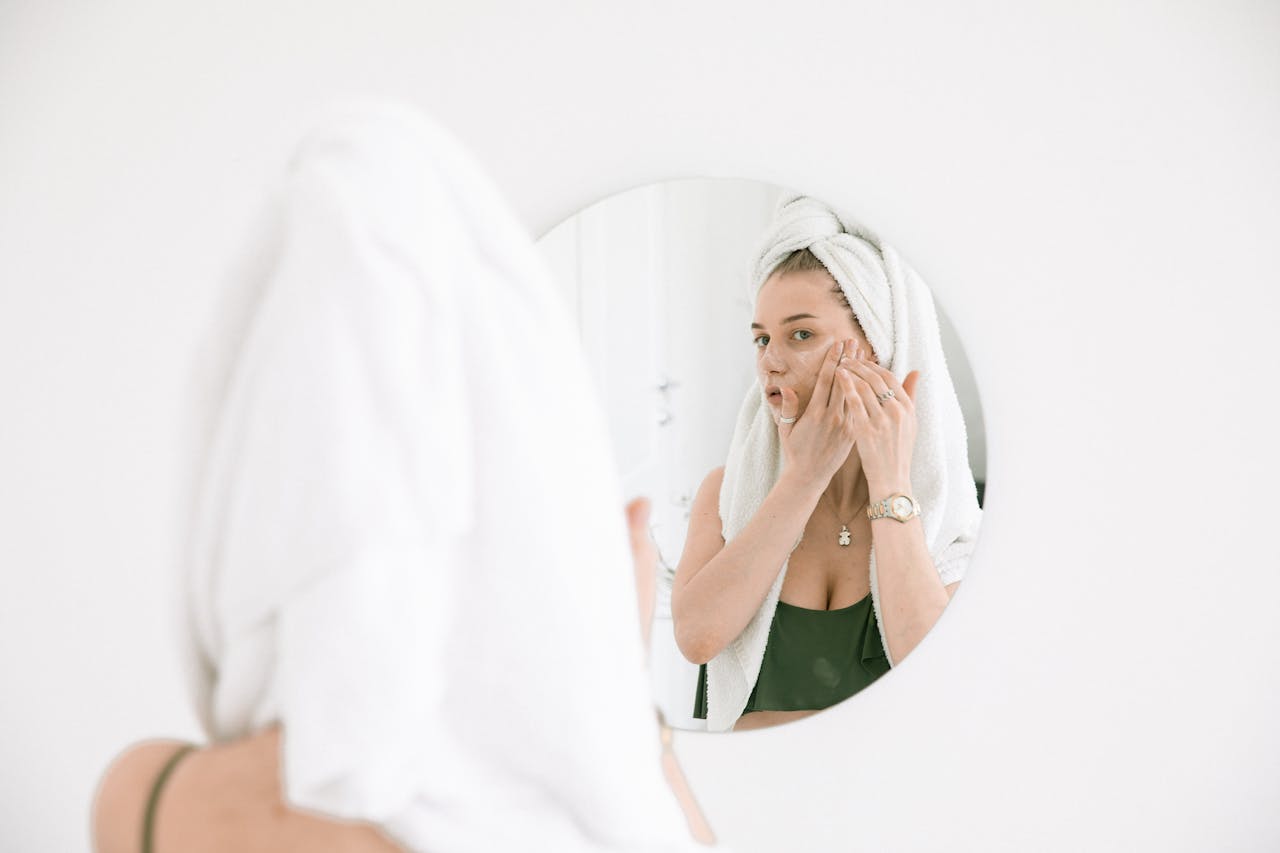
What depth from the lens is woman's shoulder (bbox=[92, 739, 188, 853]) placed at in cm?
62

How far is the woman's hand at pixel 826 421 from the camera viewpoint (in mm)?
1121

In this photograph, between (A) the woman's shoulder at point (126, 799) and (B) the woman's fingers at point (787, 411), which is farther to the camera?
(B) the woman's fingers at point (787, 411)

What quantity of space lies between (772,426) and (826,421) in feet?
0.21

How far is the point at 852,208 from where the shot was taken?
1191mm

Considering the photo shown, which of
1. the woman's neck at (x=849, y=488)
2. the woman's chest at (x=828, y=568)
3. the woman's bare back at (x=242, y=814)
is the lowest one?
the woman's bare back at (x=242, y=814)

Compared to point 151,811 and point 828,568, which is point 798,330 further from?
point 151,811

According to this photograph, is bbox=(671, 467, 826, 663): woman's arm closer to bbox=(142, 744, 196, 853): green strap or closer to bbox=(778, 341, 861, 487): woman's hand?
bbox=(778, 341, 861, 487): woman's hand

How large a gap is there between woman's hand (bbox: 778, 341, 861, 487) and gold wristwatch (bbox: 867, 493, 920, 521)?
0.06m

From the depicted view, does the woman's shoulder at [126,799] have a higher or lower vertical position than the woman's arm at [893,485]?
lower

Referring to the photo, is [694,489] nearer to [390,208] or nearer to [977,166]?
[977,166]

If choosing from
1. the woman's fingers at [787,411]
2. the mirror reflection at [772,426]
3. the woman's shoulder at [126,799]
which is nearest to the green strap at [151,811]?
the woman's shoulder at [126,799]

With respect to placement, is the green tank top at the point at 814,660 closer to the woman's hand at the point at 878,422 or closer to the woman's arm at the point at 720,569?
the woman's arm at the point at 720,569

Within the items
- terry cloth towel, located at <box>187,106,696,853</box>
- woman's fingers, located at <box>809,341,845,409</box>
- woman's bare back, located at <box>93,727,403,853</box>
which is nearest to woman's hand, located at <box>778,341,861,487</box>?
woman's fingers, located at <box>809,341,845,409</box>

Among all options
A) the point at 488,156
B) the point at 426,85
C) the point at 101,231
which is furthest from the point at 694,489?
the point at 101,231
